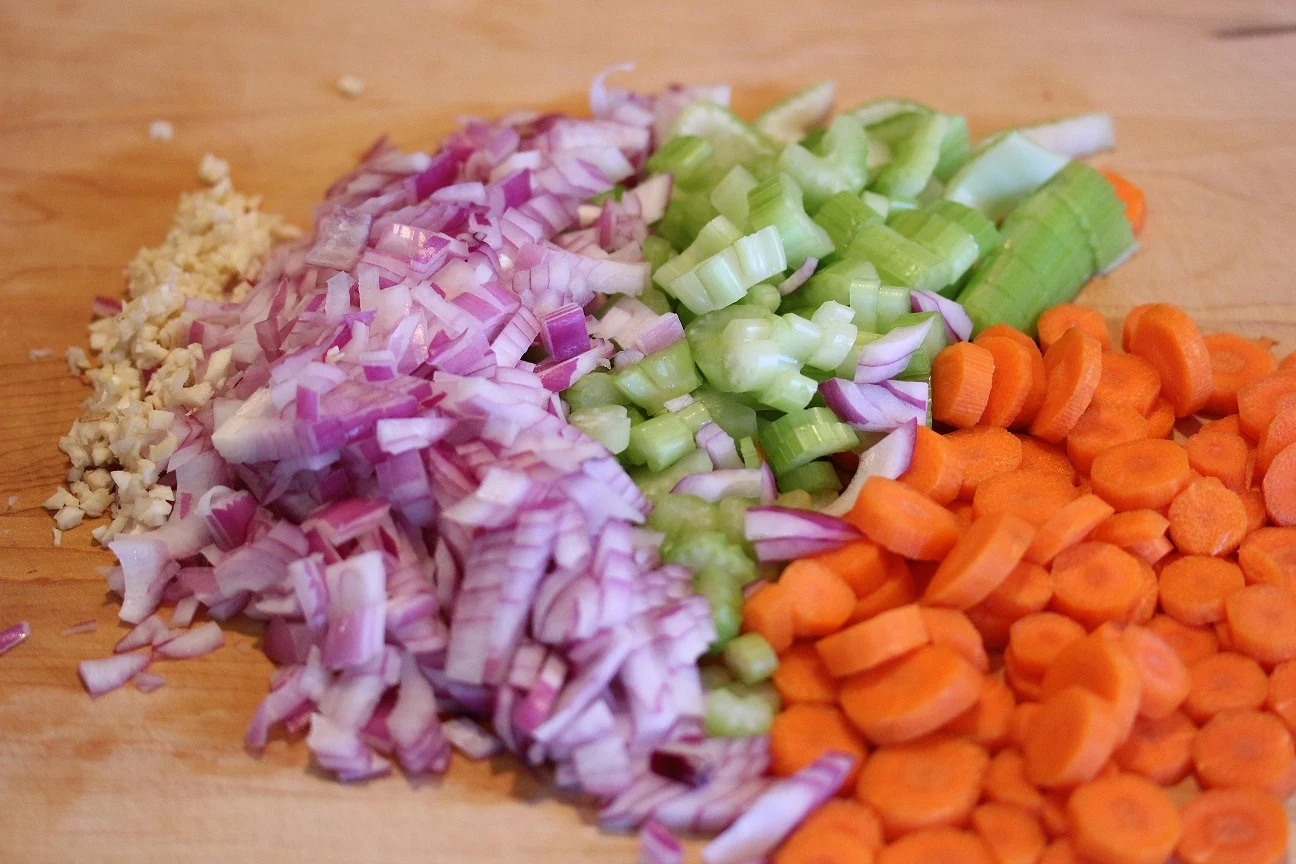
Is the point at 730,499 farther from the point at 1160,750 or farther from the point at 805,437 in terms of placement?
the point at 1160,750

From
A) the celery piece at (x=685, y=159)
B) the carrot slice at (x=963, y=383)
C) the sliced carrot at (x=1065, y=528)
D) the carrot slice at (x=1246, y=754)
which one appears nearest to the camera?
the carrot slice at (x=1246, y=754)

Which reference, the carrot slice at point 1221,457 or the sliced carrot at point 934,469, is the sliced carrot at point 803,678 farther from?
the carrot slice at point 1221,457

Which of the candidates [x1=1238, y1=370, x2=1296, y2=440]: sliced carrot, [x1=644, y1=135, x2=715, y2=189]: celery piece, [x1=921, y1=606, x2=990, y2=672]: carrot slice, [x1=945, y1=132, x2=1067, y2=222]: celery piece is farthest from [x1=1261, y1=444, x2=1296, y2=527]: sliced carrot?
[x1=644, y1=135, x2=715, y2=189]: celery piece

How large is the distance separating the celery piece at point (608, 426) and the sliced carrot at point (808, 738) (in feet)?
2.13

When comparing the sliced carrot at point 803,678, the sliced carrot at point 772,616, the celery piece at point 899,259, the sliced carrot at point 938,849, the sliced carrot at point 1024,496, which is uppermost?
the celery piece at point 899,259

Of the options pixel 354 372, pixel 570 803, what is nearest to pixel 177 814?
pixel 570 803

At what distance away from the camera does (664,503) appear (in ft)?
7.47

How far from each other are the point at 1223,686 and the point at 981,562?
19.8 inches

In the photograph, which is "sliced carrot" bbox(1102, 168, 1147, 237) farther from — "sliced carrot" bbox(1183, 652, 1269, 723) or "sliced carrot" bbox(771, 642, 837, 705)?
"sliced carrot" bbox(771, 642, 837, 705)

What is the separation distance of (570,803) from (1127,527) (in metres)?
1.21

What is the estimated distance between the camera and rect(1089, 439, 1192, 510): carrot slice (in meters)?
2.27

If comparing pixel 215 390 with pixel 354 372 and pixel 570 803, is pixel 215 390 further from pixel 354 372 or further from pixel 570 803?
pixel 570 803

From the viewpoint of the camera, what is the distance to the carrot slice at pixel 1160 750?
1.94 meters

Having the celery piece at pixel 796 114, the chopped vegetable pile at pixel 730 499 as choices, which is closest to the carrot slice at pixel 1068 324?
the chopped vegetable pile at pixel 730 499
